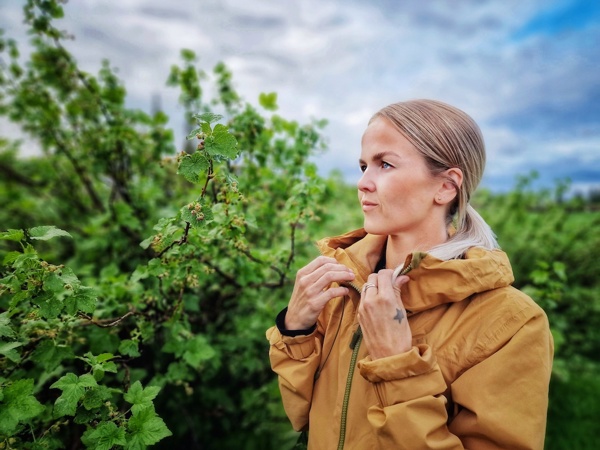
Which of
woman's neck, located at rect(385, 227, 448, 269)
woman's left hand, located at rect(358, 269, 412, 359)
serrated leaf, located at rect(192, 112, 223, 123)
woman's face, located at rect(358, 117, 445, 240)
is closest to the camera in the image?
woman's left hand, located at rect(358, 269, 412, 359)

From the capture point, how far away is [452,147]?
1.61 m

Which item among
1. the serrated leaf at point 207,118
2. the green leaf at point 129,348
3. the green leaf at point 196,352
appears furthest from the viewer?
the green leaf at point 196,352

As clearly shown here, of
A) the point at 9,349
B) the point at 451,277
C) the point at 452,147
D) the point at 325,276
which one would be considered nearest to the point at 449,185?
the point at 452,147

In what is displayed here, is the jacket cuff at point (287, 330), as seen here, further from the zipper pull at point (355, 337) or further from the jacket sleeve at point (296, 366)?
the zipper pull at point (355, 337)

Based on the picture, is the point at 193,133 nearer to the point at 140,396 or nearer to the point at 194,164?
the point at 194,164

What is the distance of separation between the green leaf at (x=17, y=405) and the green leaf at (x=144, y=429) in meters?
0.34

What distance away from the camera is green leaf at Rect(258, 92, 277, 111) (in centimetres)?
280

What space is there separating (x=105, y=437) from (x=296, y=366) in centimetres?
78

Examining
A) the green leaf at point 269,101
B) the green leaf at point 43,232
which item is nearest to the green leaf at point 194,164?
the green leaf at point 43,232

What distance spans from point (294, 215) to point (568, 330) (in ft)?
18.9

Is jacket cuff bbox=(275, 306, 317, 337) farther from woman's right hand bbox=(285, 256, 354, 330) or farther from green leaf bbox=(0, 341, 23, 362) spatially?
green leaf bbox=(0, 341, 23, 362)

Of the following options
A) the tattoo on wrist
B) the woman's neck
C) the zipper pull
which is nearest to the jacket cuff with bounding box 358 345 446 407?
the tattoo on wrist

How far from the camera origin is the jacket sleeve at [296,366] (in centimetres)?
162

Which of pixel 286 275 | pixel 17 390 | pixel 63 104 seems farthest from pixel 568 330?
pixel 63 104
